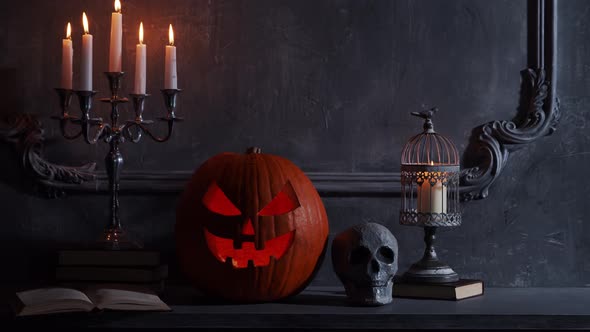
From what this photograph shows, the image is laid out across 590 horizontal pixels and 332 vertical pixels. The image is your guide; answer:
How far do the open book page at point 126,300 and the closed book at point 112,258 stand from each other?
117 mm

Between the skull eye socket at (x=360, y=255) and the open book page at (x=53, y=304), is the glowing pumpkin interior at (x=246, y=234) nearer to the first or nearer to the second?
the skull eye socket at (x=360, y=255)

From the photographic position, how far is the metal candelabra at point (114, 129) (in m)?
1.72

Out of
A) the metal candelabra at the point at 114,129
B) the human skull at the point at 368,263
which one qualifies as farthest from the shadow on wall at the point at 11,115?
the human skull at the point at 368,263

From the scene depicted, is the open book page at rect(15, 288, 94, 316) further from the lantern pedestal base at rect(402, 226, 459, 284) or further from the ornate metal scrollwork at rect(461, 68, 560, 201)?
the ornate metal scrollwork at rect(461, 68, 560, 201)

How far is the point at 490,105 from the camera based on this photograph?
200 cm

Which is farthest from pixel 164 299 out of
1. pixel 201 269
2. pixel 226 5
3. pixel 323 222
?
pixel 226 5

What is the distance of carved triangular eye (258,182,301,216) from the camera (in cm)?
165

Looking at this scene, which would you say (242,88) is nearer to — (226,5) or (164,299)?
(226,5)

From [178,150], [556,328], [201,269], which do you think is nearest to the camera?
[556,328]

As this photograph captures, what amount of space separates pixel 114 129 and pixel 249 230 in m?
0.45

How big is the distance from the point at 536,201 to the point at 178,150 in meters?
0.95

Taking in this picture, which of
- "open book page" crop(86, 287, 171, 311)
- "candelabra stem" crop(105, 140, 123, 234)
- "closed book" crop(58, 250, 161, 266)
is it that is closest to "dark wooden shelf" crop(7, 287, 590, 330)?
"open book page" crop(86, 287, 171, 311)

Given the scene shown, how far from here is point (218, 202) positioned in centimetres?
167

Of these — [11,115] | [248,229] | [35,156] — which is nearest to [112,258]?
[248,229]
